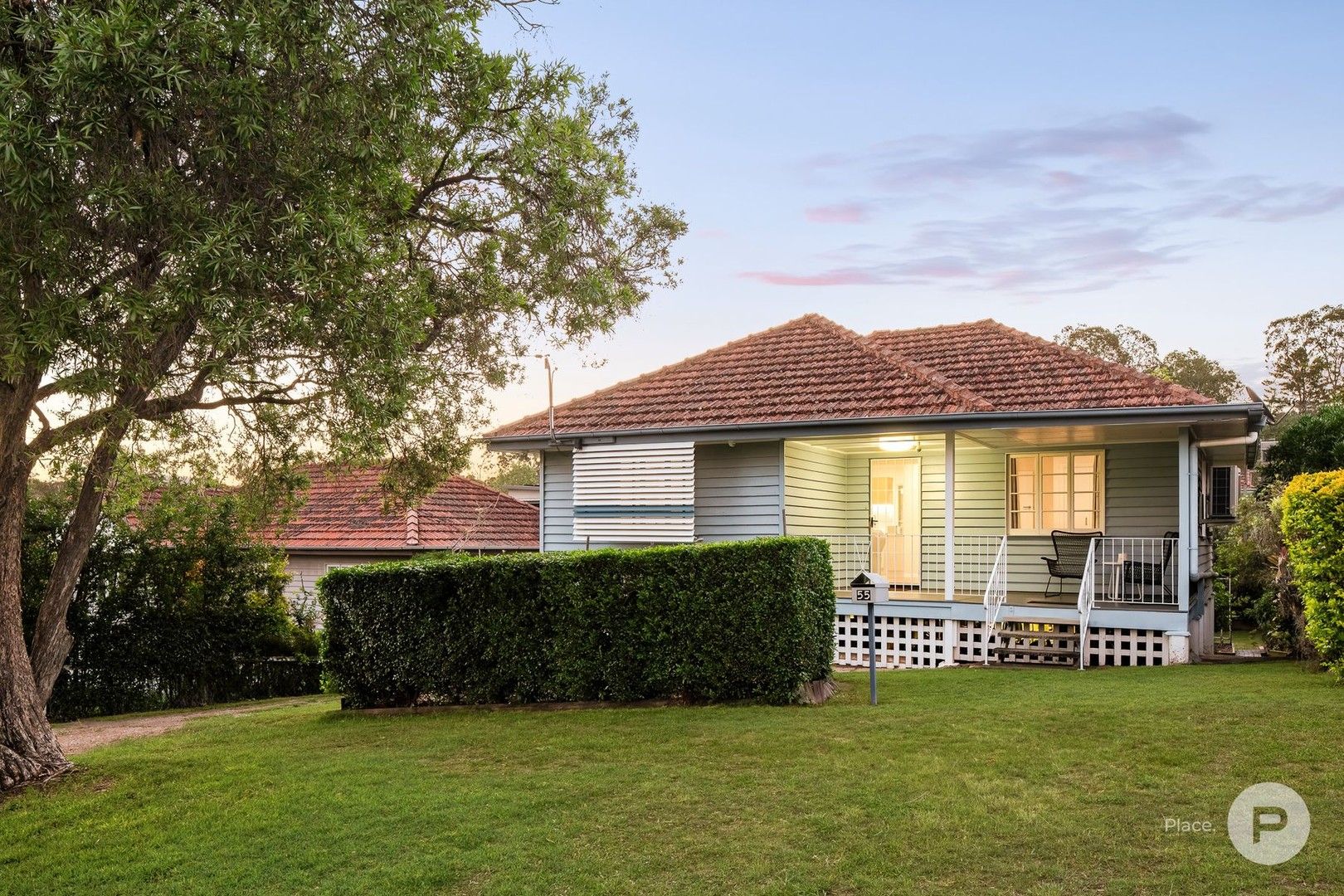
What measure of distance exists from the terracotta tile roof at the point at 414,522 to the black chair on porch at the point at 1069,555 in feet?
40.3

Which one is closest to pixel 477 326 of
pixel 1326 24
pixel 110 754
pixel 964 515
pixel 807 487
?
pixel 110 754

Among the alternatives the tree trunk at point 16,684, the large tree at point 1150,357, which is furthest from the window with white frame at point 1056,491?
the large tree at point 1150,357

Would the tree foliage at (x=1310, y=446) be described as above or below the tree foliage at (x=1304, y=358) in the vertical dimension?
below

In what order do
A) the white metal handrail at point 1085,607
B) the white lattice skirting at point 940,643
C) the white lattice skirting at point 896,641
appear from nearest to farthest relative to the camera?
the white metal handrail at point 1085,607 → the white lattice skirting at point 940,643 → the white lattice skirting at point 896,641

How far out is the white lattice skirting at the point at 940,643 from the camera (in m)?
14.5

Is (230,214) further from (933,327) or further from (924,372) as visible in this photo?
(933,327)

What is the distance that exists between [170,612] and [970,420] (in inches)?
501

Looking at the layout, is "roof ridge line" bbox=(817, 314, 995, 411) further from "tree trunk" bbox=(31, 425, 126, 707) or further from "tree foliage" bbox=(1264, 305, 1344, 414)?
"tree foliage" bbox=(1264, 305, 1344, 414)

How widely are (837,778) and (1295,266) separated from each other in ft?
58.1

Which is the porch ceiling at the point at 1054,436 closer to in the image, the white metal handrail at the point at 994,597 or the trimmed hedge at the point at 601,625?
the white metal handrail at the point at 994,597

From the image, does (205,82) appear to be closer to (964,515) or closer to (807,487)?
(807,487)

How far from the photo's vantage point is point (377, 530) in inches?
919

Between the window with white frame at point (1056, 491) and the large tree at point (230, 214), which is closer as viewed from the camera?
→ the large tree at point (230, 214)

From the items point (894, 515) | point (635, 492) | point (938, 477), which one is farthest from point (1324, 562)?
point (635, 492)
